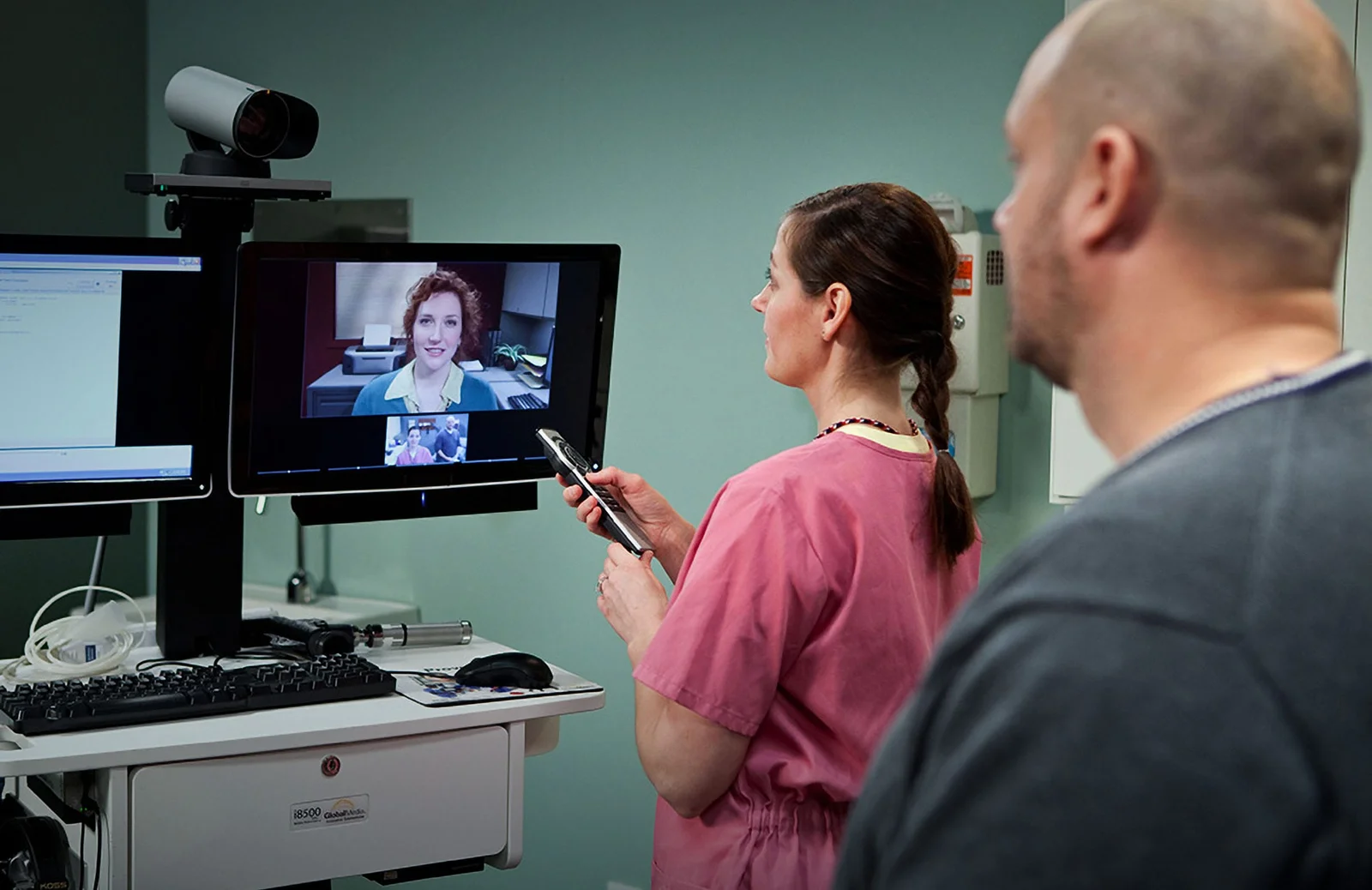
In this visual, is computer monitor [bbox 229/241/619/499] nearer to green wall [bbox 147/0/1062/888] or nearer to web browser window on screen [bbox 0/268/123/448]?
web browser window on screen [bbox 0/268/123/448]

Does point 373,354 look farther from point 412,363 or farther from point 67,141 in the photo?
point 67,141

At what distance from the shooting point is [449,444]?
2107mm

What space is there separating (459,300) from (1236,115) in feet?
4.95

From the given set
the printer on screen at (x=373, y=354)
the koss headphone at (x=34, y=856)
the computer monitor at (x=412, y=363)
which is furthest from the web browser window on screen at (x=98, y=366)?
the koss headphone at (x=34, y=856)

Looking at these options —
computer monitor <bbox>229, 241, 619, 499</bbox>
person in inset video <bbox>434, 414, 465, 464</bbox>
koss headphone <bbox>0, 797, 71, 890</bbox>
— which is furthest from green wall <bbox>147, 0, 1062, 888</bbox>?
koss headphone <bbox>0, 797, 71, 890</bbox>

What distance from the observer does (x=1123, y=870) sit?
0.57m

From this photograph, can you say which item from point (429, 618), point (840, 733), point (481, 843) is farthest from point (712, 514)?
point (429, 618)

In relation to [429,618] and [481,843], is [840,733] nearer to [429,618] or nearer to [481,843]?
[481,843]

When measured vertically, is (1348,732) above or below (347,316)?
below

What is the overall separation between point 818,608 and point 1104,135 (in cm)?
88

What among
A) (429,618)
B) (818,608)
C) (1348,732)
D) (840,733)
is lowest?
(429,618)

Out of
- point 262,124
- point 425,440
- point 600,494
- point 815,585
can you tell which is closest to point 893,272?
point 815,585

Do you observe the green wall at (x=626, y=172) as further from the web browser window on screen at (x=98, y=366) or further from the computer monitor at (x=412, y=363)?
the web browser window on screen at (x=98, y=366)

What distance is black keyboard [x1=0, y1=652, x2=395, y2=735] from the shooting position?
1.70 m
